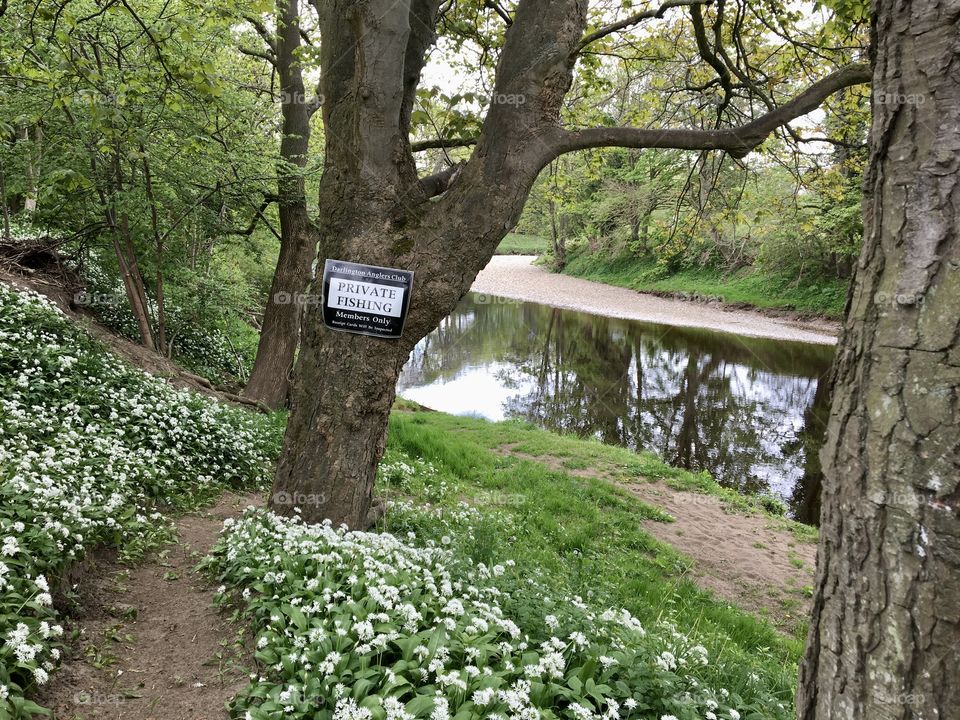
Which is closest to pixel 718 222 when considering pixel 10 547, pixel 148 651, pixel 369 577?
pixel 369 577

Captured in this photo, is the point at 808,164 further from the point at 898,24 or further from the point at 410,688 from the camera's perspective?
the point at 410,688

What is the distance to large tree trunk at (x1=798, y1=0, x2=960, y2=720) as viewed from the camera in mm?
1612

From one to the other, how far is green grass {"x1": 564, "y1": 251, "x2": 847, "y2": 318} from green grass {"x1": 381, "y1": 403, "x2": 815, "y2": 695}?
16.3 m

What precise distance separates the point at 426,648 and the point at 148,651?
169 centimetres

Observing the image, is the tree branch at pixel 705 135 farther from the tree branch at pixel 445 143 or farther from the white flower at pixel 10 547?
the white flower at pixel 10 547

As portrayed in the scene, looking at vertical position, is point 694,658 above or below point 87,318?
below

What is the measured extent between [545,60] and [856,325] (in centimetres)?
339

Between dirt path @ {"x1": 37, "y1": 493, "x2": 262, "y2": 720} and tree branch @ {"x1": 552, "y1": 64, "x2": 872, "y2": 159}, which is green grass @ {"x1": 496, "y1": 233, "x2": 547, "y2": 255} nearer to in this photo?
tree branch @ {"x1": 552, "y1": 64, "x2": 872, "y2": 159}

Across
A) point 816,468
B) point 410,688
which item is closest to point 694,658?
point 410,688

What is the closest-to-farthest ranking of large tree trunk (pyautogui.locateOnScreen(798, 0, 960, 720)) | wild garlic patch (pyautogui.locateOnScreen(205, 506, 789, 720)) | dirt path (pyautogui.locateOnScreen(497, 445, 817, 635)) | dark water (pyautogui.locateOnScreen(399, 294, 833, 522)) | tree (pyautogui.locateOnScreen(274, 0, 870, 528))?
large tree trunk (pyautogui.locateOnScreen(798, 0, 960, 720)) < wild garlic patch (pyautogui.locateOnScreen(205, 506, 789, 720)) < tree (pyautogui.locateOnScreen(274, 0, 870, 528)) < dirt path (pyautogui.locateOnScreen(497, 445, 817, 635)) < dark water (pyautogui.locateOnScreen(399, 294, 833, 522))

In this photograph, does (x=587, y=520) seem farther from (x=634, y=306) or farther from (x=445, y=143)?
(x=634, y=306)

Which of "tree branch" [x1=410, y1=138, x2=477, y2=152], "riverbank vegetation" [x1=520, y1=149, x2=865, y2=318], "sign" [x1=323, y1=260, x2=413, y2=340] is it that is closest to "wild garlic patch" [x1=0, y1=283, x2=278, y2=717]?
"sign" [x1=323, y1=260, x2=413, y2=340]

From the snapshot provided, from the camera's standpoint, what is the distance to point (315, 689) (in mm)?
2594

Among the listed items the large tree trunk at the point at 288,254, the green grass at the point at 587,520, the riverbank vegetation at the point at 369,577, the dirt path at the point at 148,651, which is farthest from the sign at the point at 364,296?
the large tree trunk at the point at 288,254
